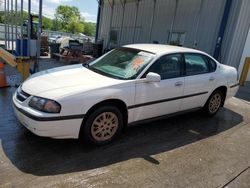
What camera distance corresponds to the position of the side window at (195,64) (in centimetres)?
454

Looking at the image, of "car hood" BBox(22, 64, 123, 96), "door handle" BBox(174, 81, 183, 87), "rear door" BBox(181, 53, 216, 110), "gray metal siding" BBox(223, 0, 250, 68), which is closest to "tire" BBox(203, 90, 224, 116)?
"rear door" BBox(181, 53, 216, 110)

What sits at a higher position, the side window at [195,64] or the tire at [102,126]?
the side window at [195,64]

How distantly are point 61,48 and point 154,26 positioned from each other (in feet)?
19.2

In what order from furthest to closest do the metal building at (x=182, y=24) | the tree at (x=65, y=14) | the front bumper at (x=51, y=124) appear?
1. the tree at (x=65, y=14)
2. the metal building at (x=182, y=24)
3. the front bumper at (x=51, y=124)

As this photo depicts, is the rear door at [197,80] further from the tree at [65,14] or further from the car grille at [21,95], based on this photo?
the tree at [65,14]

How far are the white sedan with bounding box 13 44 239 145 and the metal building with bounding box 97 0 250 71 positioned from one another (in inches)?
232

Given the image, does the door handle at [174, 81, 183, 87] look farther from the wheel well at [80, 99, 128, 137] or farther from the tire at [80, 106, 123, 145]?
the tire at [80, 106, 123, 145]

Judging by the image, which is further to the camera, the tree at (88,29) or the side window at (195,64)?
the tree at (88,29)

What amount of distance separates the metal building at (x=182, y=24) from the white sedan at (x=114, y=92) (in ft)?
19.3

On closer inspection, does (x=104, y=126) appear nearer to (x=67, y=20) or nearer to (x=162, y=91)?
(x=162, y=91)

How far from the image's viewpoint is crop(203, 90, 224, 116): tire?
5152mm

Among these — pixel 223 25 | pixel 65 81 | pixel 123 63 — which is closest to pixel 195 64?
pixel 123 63

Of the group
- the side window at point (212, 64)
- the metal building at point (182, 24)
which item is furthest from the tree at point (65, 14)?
the side window at point (212, 64)

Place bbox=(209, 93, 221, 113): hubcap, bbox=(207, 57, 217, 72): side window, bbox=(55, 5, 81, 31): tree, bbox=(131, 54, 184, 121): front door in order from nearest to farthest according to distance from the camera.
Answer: bbox=(131, 54, 184, 121): front door < bbox=(207, 57, 217, 72): side window < bbox=(209, 93, 221, 113): hubcap < bbox=(55, 5, 81, 31): tree
